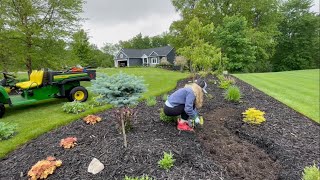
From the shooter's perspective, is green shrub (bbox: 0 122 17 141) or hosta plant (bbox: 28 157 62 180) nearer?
hosta plant (bbox: 28 157 62 180)

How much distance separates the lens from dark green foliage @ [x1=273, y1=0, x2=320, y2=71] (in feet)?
112

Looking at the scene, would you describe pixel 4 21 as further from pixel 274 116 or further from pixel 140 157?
pixel 274 116

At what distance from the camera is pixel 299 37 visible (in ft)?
115

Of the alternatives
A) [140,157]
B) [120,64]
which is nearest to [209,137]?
[140,157]

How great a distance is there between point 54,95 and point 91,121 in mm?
2864

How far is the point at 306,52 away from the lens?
1356 inches

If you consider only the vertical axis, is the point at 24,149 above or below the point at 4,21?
below

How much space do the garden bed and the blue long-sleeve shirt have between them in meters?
0.45

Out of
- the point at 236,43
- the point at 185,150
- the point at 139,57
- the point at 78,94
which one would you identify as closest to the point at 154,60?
the point at 139,57

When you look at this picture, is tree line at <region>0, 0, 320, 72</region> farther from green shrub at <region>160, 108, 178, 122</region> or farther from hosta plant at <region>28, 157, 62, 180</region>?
hosta plant at <region>28, 157, 62, 180</region>

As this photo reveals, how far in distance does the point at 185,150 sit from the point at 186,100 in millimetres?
923

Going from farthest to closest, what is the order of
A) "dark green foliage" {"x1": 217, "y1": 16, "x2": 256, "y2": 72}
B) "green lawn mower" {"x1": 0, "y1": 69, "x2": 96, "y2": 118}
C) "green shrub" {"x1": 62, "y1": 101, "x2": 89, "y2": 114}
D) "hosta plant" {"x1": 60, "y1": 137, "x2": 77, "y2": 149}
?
"dark green foliage" {"x1": 217, "y1": 16, "x2": 256, "y2": 72} < "green lawn mower" {"x1": 0, "y1": 69, "x2": 96, "y2": 118} < "green shrub" {"x1": 62, "y1": 101, "x2": 89, "y2": 114} < "hosta plant" {"x1": 60, "y1": 137, "x2": 77, "y2": 149}

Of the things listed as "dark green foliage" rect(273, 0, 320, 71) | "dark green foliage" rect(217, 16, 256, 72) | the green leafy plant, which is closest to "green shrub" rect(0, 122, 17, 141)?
the green leafy plant

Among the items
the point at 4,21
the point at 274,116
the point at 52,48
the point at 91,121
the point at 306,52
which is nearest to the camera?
the point at 91,121
